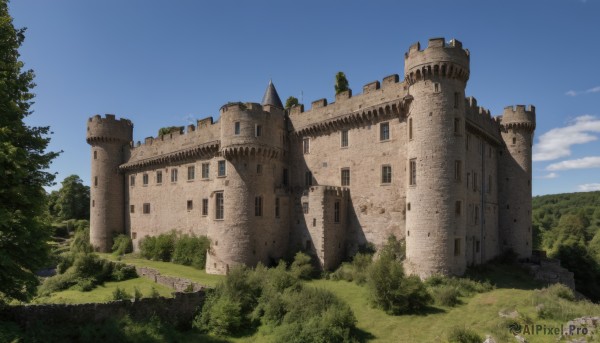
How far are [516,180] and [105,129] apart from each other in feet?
155

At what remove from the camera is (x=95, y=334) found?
55.6 ft

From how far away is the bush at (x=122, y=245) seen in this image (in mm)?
45344

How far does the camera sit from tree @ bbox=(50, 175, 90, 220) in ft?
214

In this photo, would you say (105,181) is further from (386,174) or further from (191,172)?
(386,174)

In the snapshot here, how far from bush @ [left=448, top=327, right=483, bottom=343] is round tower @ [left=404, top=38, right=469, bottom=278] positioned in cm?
785

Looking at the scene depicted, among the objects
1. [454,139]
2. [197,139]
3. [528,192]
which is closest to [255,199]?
[197,139]

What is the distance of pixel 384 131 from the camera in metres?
29.9

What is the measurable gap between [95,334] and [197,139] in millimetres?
25725

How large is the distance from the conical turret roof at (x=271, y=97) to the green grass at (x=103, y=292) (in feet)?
70.2

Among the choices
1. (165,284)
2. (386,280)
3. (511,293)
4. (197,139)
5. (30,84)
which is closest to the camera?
(30,84)

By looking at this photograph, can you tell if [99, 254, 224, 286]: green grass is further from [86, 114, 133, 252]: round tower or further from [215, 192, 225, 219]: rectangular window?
[86, 114, 133, 252]: round tower

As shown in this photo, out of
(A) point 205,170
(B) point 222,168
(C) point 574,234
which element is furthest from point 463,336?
(C) point 574,234

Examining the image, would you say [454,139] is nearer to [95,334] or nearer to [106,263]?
[95,334]

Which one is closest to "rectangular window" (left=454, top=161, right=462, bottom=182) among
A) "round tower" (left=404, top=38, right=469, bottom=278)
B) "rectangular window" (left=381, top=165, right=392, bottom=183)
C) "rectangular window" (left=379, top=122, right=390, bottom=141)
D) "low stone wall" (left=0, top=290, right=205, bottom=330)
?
"round tower" (left=404, top=38, right=469, bottom=278)
